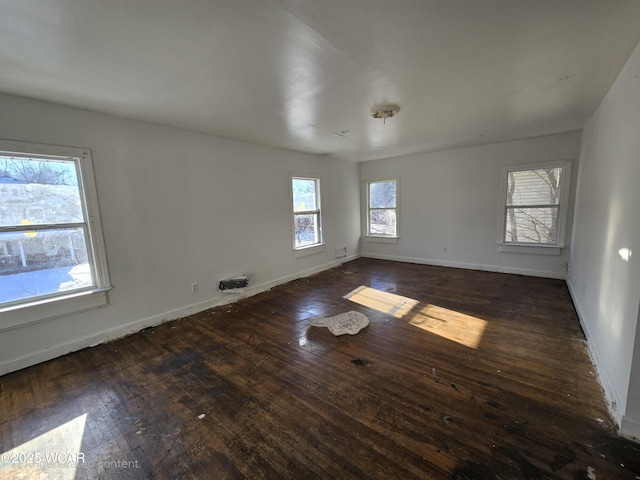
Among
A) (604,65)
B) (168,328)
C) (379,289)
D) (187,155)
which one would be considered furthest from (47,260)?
(604,65)

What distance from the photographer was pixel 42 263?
2.53 meters

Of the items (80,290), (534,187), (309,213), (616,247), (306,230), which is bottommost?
(80,290)

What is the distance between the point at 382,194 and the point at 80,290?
18.8 feet

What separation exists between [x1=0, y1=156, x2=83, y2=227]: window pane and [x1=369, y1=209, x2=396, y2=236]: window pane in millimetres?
5542

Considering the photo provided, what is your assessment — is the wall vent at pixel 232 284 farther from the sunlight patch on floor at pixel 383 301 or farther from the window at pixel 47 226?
the sunlight patch on floor at pixel 383 301

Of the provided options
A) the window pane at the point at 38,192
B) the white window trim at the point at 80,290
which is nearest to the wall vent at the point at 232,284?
the white window trim at the point at 80,290

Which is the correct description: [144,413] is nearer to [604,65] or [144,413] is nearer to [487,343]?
→ [487,343]

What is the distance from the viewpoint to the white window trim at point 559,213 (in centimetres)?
426

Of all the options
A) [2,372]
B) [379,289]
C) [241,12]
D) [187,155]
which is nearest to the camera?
[241,12]

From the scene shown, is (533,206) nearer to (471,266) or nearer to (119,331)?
(471,266)

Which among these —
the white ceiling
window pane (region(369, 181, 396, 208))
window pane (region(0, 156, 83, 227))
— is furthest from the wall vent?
window pane (region(369, 181, 396, 208))

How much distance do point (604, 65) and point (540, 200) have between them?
3071mm

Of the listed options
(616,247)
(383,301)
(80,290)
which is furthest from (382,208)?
(80,290)

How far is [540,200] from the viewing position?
14.9ft
